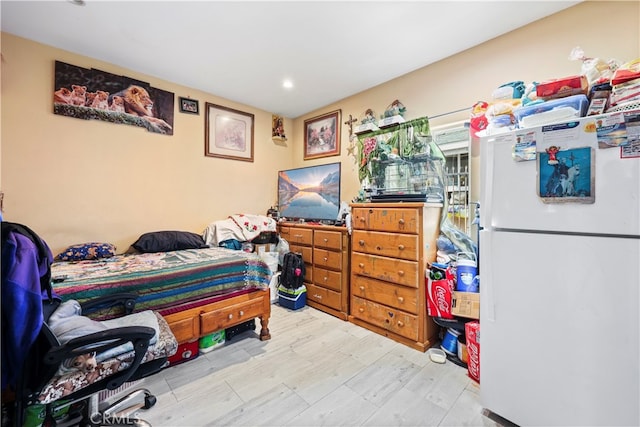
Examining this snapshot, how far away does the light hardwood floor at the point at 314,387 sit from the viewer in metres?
1.48

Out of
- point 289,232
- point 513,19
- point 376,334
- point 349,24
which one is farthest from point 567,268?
point 289,232

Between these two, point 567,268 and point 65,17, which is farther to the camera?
point 65,17

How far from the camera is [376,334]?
8.09 feet

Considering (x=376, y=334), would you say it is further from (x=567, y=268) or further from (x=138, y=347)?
(x=138, y=347)

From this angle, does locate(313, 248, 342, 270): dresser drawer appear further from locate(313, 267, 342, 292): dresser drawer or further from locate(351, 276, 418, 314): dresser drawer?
locate(351, 276, 418, 314): dresser drawer

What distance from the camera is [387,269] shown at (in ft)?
7.75

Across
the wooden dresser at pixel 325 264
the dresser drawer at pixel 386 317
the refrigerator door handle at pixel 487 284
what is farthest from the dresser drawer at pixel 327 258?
the refrigerator door handle at pixel 487 284

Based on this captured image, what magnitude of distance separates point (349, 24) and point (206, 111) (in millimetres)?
2075

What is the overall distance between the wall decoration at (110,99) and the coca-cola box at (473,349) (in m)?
3.49

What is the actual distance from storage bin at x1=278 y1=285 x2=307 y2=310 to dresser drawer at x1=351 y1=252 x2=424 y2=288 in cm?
76

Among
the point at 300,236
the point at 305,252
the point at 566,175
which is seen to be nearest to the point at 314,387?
the point at 305,252

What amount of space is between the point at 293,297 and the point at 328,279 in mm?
472

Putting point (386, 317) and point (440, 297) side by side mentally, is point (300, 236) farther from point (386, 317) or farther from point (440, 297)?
point (440, 297)

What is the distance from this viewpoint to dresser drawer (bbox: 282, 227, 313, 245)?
3.13 metres
